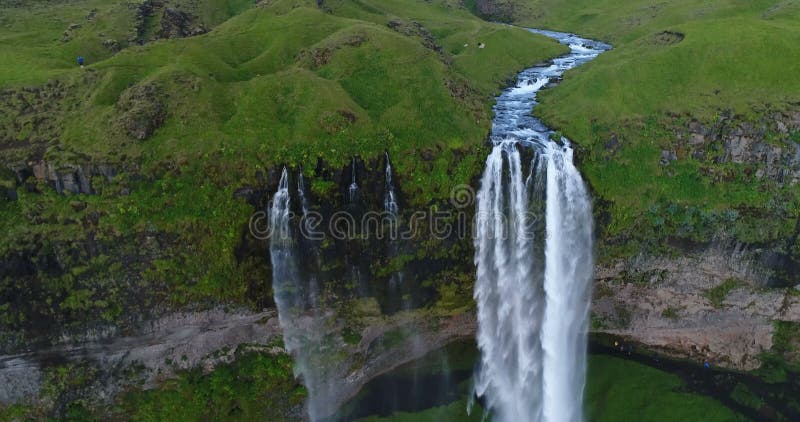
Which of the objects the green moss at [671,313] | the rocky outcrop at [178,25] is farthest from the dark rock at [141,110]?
the green moss at [671,313]

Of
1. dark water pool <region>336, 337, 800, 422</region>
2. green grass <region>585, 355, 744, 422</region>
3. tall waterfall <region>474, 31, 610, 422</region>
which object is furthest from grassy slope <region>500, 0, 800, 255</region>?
dark water pool <region>336, 337, 800, 422</region>

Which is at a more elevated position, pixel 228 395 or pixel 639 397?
pixel 228 395

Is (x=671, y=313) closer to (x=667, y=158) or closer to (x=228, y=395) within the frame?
(x=667, y=158)

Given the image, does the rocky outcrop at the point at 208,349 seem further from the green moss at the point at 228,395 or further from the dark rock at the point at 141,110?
the dark rock at the point at 141,110

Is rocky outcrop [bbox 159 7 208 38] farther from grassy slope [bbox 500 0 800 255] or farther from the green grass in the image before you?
the green grass

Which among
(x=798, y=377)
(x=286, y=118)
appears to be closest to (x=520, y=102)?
(x=286, y=118)

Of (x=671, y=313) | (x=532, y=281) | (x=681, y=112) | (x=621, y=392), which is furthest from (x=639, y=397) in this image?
(x=681, y=112)

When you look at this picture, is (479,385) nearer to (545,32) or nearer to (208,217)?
(208,217)
